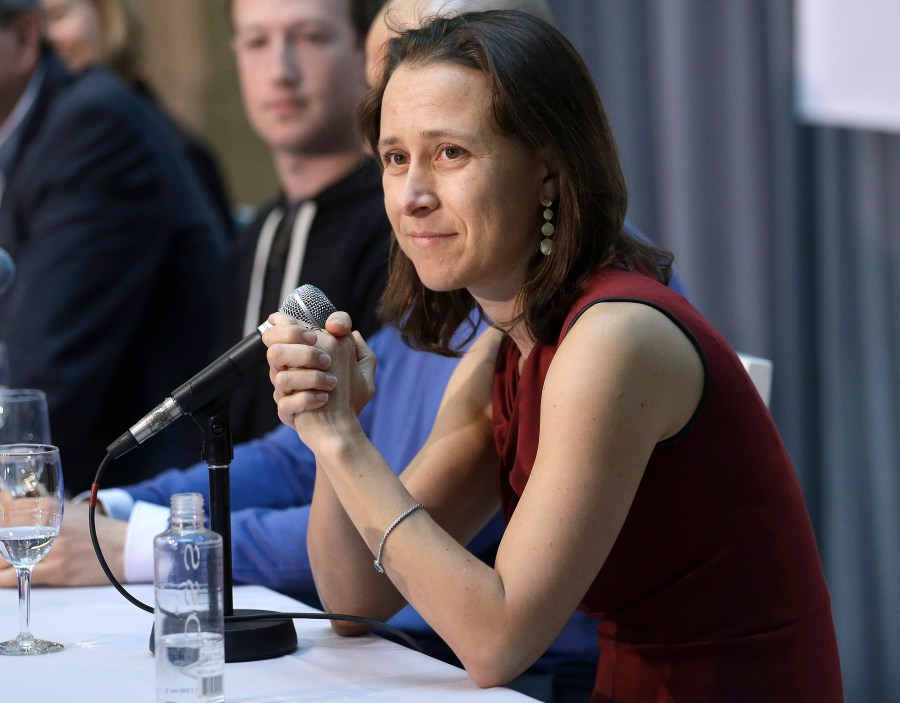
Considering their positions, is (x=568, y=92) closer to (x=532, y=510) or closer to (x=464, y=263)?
(x=464, y=263)

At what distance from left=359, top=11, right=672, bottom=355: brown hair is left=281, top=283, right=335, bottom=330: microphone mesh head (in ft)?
0.77

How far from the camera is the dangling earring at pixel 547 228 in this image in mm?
1386

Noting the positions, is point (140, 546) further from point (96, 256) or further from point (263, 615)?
point (96, 256)

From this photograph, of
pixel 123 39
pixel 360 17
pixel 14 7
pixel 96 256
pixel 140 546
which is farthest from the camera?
pixel 123 39

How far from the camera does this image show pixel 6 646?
51.4 inches

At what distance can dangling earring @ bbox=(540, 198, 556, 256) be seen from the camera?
1.39m

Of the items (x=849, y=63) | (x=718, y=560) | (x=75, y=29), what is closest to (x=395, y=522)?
(x=718, y=560)

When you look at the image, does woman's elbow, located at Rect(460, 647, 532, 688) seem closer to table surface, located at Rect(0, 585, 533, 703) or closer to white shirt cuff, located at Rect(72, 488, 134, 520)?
table surface, located at Rect(0, 585, 533, 703)

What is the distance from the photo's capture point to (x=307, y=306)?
1.31 metres

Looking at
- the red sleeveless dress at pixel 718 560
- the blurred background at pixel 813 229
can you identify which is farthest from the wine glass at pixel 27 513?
the blurred background at pixel 813 229

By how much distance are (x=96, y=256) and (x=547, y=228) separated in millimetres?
1864

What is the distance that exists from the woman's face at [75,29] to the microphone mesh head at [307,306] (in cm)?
283

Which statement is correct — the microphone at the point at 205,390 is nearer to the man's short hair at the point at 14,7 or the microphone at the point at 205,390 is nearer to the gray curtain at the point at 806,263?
the gray curtain at the point at 806,263

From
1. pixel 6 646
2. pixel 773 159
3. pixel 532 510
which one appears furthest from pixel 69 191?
pixel 532 510
